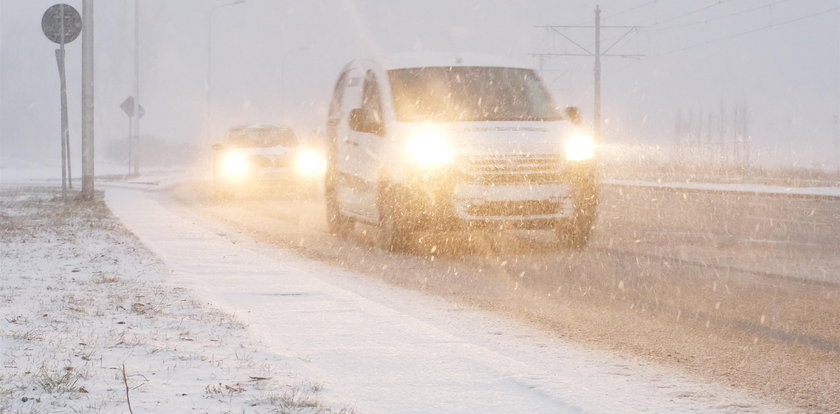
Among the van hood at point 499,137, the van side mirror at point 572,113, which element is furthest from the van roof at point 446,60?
the van hood at point 499,137

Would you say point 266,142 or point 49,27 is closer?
point 49,27

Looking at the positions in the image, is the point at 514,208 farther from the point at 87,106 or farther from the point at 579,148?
the point at 87,106

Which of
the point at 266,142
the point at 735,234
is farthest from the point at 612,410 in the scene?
the point at 266,142

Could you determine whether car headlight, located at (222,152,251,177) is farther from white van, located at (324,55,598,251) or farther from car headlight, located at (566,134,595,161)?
car headlight, located at (566,134,595,161)

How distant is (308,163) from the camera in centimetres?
2298

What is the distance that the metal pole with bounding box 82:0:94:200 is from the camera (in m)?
19.2

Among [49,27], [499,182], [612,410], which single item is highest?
[49,27]

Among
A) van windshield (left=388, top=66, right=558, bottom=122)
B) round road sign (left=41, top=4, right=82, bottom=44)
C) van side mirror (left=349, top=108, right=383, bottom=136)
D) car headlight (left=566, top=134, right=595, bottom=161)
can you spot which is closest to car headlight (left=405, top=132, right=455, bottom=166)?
van windshield (left=388, top=66, right=558, bottom=122)

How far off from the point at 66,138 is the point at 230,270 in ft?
37.8

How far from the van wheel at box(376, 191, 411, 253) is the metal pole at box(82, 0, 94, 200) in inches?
382

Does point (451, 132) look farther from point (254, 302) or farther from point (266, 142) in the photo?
point (266, 142)

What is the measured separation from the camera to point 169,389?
4758 millimetres

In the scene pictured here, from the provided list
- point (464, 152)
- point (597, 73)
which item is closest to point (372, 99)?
point (464, 152)

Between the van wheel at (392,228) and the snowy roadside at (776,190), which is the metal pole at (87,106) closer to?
the van wheel at (392,228)
